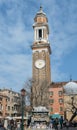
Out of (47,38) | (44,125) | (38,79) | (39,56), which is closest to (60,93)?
(38,79)

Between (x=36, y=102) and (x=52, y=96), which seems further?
(x=52, y=96)

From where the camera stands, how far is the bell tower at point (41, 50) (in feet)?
224

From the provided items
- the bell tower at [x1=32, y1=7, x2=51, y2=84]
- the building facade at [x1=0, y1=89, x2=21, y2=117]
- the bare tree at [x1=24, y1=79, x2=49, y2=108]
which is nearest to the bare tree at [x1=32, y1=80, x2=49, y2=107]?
the bare tree at [x1=24, y1=79, x2=49, y2=108]

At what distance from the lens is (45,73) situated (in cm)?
6788

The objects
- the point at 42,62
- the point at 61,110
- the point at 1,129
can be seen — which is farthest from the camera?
the point at 42,62

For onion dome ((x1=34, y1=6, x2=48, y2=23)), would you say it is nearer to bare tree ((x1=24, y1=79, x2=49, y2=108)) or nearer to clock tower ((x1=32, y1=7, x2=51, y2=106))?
clock tower ((x1=32, y1=7, x2=51, y2=106))

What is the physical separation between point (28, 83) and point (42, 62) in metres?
14.7

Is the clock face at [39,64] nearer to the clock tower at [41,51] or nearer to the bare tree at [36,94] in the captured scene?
the clock tower at [41,51]

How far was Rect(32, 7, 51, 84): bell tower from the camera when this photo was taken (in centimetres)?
6819

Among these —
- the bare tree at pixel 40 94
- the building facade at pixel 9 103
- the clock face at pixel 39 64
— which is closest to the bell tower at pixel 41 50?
the clock face at pixel 39 64

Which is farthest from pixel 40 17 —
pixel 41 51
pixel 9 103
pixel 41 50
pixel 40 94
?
pixel 40 94

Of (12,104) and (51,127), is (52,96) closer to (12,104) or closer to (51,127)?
(12,104)

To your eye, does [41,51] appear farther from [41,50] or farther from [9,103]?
[9,103]

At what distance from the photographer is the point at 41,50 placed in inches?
2753
